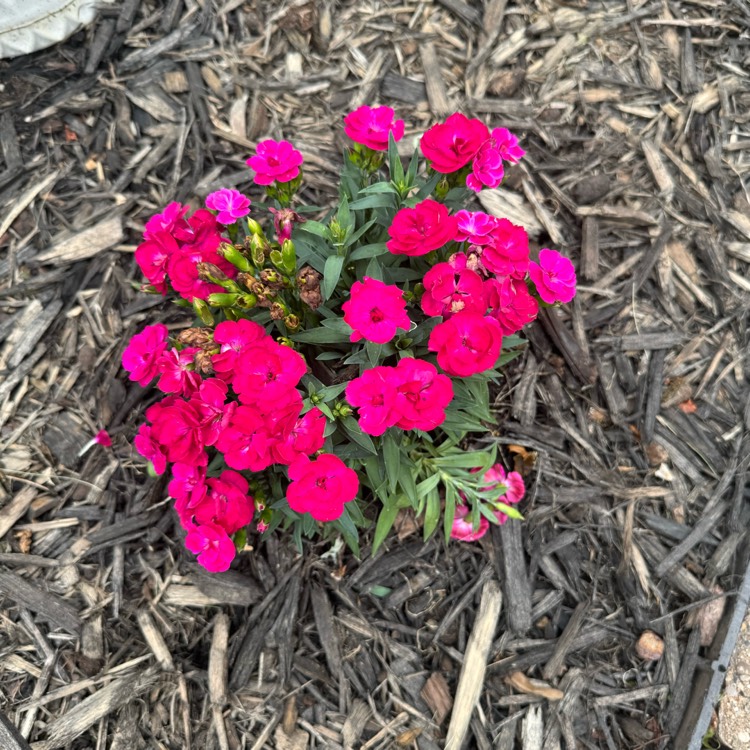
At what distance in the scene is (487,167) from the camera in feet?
8.59

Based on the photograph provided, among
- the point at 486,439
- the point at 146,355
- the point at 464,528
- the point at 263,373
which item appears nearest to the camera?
the point at 263,373

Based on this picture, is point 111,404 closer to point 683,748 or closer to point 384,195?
point 384,195

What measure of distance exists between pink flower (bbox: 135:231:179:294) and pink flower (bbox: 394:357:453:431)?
1.17 metres

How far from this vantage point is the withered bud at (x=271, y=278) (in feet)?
8.14

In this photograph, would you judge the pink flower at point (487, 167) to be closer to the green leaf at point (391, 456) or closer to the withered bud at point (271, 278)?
the withered bud at point (271, 278)

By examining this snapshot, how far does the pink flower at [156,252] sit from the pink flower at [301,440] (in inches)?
37.9

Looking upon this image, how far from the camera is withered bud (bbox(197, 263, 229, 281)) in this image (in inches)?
98.5

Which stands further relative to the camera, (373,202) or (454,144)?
(373,202)

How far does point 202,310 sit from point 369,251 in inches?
29.6

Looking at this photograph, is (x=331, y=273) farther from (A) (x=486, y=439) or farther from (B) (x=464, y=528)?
(B) (x=464, y=528)

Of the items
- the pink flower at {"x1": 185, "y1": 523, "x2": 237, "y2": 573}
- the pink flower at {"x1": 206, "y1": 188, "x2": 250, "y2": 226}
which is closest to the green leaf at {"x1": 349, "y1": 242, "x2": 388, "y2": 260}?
the pink flower at {"x1": 206, "y1": 188, "x2": 250, "y2": 226}

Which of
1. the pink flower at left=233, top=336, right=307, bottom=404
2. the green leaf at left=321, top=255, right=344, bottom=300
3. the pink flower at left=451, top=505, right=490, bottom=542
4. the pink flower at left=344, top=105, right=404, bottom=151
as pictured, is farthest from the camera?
the pink flower at left=451, top=505, right=490, bottom=542

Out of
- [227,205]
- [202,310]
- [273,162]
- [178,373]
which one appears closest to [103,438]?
[178,373]

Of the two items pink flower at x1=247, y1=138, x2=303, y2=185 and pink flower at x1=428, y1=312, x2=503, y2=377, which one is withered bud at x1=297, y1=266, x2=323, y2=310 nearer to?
pink flower at x1=247, y1=138, x2=303, y2=185
